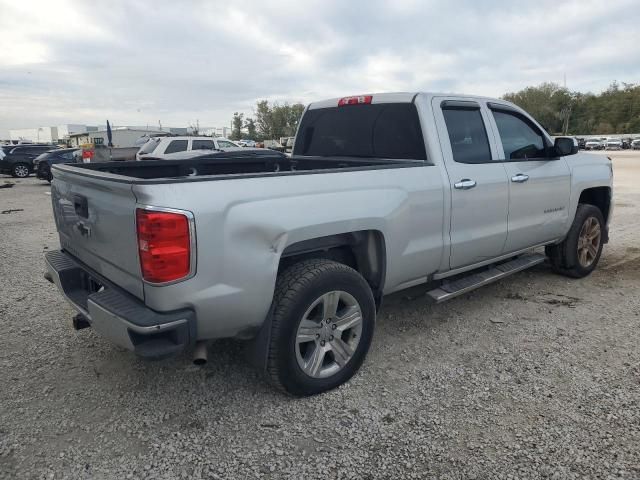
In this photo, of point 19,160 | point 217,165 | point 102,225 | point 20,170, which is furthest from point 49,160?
point 102,225

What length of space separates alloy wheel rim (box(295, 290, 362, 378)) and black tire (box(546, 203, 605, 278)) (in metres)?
3.08

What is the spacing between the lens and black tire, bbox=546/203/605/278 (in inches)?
198

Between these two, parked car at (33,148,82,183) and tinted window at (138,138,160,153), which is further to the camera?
parked car at (33,148,82,183)

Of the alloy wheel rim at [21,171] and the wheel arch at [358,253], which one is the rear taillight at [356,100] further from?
the alloy wheel rim at [21,171]

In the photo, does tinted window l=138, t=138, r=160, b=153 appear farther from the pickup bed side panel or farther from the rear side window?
the pickup bed side panel

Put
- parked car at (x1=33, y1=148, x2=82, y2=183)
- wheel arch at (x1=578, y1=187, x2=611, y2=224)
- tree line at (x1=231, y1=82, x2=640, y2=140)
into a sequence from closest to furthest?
wheel arch at (x1=578, y1=187, x2=611, y2=224)
parked car at (x1=33, y1=148, x2=82, y2=183)
tree line at (x1=231, y1=82, x2=640, y2=140)

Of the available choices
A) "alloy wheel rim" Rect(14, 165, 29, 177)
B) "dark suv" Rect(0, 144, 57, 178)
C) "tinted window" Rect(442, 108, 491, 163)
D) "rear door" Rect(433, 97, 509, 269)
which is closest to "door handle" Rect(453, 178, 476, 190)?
"rear door" Rect(433, 97, 509, 269)

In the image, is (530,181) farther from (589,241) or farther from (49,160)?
(49,160)

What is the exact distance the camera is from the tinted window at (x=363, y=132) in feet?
12.3

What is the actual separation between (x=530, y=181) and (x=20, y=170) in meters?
24.4

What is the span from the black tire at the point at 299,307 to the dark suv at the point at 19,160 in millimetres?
24097

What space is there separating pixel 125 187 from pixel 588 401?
9.47ft

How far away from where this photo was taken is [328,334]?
3.01 metres

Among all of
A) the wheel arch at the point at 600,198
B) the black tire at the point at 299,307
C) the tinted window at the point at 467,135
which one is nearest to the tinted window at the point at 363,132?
the tinted window at the point at 467,135
